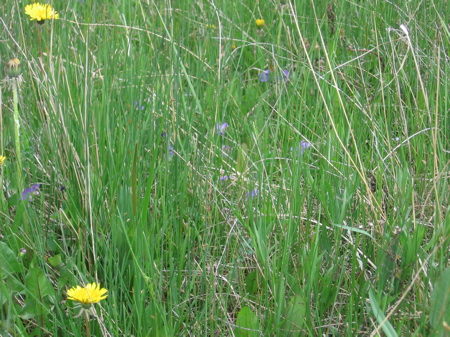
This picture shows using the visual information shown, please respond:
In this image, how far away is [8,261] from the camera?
3.43 feet

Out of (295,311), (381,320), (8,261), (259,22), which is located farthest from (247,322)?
(259,22)

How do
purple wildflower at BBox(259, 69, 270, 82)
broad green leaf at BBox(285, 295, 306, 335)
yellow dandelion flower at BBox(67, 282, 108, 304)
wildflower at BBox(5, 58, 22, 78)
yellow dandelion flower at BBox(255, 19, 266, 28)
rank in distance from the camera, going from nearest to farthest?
1. yellow dandelion flower at BBox(67, 282, 108, 304)
2. broad green leaf at BBox(285, 295, 306, 335)
3. wildflower at BBox(5, 58, 22, 78)
4. purple wildflower at BBox(259, 69, 270, 82)
5. yellow dandelion flower at BBox(255, 19, 266, 28)

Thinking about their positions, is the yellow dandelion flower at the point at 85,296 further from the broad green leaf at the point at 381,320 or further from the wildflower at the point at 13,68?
the wildflower at the point at 13,68

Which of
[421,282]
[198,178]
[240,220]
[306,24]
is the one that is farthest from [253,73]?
[421,282]

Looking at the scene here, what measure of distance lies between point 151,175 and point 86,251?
203mm

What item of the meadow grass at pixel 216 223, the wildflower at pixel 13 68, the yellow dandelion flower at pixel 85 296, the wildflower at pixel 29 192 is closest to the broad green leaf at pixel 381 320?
the meadow grass at pixel 216 223

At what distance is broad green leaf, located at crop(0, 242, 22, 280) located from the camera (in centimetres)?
103

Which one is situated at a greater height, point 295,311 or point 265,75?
point 265,75

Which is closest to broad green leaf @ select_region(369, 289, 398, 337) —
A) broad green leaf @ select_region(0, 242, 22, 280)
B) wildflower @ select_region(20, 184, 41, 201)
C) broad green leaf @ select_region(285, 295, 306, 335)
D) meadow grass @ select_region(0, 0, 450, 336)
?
meadow grass @ select_region(0, 0, 450, 336)

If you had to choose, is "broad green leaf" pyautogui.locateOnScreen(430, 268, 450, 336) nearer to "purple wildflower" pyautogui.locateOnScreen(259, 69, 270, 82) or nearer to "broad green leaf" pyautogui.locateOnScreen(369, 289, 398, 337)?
"broad green leaf" pyautogui.locateOnScreen(369, 289, 398, 337)

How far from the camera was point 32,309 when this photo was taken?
99cm

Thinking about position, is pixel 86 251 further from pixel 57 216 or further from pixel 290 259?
pixel 290 259

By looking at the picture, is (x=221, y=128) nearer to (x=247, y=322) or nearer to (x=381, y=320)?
(x=247, y=322)

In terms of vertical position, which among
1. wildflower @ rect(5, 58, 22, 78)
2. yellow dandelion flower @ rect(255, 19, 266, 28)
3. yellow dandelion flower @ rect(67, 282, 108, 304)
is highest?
wildflower @ rect(5, 58, 22, 78)
